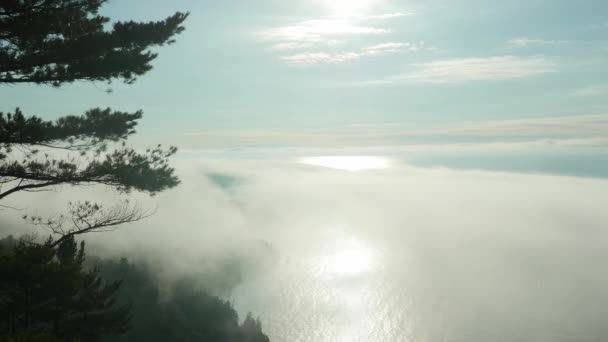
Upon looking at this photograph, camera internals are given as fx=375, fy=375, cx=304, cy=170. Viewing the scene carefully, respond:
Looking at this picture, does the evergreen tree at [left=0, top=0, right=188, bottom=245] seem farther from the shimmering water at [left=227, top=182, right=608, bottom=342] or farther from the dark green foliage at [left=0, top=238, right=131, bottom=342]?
the shimmering water at [left=227, top=182, right=608, bottom=342]

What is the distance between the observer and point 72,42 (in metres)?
16.7

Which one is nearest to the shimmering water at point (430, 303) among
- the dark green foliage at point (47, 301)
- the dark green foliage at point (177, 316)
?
the dark green foliage at point (177, 316)

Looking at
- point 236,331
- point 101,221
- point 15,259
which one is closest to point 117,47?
point 101,221

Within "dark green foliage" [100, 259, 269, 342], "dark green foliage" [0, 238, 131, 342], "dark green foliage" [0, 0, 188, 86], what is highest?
"dark green foliage" [0, 0, 188, 86]

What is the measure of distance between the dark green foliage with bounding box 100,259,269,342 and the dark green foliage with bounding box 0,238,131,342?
6437 centimetres

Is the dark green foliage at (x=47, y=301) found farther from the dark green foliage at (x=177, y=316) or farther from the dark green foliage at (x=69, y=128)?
the dark green foliage at (x=177, y=316)

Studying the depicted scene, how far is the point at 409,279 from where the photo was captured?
173625 mm

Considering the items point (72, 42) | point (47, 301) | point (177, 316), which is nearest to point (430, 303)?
point (177, 316)

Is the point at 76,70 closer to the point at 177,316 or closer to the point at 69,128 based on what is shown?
the point at 69,128

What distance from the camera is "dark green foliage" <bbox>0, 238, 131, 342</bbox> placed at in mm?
17066

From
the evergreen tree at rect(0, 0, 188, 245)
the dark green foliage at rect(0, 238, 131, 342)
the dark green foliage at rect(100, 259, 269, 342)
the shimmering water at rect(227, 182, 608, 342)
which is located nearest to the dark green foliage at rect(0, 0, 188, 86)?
the evergreen tree at rect(0, 0, 188, 245)

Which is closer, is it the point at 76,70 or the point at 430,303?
the point at 76,70

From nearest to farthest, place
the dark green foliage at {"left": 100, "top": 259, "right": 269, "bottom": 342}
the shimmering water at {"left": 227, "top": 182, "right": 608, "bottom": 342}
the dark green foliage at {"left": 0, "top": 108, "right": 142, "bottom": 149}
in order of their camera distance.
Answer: the dark green foliage at {"left": 0, "top": 108, "right": 142, "bottom": 149}
the dark green foliage at {"left": 100, "top": 259, "right": 269, "bottom": 342}
the shimmering water at {"left": 227, "top": 182, "right": 608, "bottom": 342}

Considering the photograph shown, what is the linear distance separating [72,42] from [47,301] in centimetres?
1380
